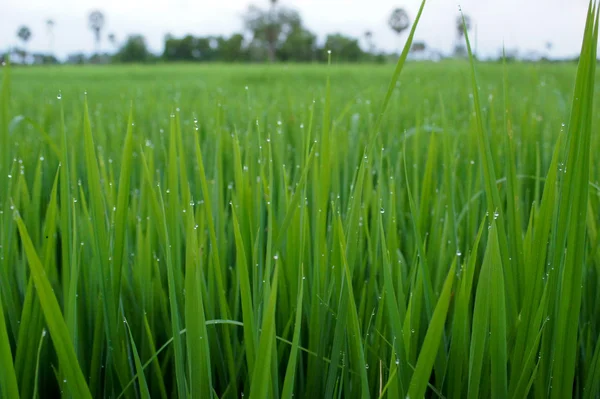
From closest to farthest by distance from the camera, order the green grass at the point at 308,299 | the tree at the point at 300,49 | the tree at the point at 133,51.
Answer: the green grass at the point at 308,299, the tree at the point at 300,49, the tree at the point at 133,51

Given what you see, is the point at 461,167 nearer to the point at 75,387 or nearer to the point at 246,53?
the point at 75,387

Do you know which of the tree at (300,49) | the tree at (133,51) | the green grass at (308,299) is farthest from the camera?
the tree at (133,51)

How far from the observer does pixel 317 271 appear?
534mm

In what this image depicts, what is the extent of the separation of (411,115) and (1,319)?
1944 millimetres

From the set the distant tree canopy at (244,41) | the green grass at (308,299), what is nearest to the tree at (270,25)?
the distant tree canopy at (244,41)

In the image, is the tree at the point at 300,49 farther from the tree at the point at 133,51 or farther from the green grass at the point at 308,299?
the green grass at the point at 308,299

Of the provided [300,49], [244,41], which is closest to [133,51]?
[244,41]

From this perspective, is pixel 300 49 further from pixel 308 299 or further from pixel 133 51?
pixel 308 299

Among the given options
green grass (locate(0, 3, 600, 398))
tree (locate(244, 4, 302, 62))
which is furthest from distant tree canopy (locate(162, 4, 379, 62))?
green grass (locate(0, 3, 600, 398))

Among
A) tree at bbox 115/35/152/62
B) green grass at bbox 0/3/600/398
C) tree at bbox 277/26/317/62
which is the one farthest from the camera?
tree at bbox 115/35/152/62

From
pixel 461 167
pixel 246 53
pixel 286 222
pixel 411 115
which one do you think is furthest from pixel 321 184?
pixel 246 53

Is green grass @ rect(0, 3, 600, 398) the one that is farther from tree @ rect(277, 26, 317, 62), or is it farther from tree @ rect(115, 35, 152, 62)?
tree @ rect(115, 35, 152, 62)

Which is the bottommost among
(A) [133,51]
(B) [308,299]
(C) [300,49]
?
(B) [308,299]

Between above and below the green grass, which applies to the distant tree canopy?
above
